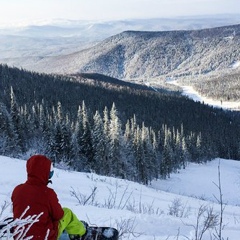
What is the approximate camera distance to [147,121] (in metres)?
99.6

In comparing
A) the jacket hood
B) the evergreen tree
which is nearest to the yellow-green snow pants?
the jacket hood

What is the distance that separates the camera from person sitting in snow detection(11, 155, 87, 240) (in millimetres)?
4035

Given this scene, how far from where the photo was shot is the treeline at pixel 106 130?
1641 inches

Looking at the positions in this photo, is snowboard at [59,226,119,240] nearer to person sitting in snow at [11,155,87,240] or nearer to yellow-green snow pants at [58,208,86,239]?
yellow-green snow pants at [58,208,86,239]

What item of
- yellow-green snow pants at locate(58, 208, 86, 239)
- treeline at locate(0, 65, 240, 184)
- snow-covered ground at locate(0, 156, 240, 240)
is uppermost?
yellow-green snow pants at locate(58, 208, 86, 239)

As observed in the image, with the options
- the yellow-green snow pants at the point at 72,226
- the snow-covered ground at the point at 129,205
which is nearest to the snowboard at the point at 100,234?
the yellow-green snow pants at the point at 72,226

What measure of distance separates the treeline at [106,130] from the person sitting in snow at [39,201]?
107ft

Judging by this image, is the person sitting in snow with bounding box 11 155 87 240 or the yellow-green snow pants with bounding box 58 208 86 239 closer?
the person sitting in snow with bounding box 11 155 87 240

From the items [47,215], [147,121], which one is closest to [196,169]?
[147,121]

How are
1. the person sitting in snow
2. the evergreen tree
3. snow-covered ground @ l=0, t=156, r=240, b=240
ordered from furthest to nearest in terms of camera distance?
1. the evergreen tree
2. snow-covered ground @ l=0, t=156, r=240, b=240
3. the person sitting in snow

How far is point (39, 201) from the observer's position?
4.11 m

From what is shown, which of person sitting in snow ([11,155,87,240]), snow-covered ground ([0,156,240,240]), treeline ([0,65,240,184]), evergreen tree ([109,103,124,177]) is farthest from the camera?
treeline ([0,65,240,184])

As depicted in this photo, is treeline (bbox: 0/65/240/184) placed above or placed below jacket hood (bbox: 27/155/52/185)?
below

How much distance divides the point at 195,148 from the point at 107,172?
122 ft
